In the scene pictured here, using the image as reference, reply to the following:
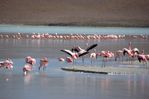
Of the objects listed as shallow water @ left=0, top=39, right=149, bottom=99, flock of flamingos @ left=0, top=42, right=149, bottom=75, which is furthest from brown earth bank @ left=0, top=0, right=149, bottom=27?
shallow water @ left=0, top=39, right=149, bottom=99

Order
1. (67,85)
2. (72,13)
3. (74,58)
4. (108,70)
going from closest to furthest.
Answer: (67,85), (108,70), (74,58), (72,13)

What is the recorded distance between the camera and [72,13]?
3497 inches

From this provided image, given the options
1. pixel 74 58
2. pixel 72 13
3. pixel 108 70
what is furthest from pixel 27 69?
pixel 72 13

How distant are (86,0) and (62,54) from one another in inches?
2740

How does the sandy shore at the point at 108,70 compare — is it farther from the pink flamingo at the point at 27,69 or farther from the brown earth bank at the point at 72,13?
the brown earth bank at the point at 72,13

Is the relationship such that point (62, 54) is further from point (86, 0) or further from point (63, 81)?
point (86, 0)

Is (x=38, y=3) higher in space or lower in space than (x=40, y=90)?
higher

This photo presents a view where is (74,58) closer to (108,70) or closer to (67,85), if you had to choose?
(108,70)

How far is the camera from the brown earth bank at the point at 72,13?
88.1m

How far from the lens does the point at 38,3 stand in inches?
3649

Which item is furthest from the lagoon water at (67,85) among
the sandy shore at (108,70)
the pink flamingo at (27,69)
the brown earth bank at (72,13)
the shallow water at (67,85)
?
the brown earth bank at (72,13)

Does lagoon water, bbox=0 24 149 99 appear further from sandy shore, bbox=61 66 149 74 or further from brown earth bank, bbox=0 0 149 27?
brown earth bank, bbox=0 0 149 27

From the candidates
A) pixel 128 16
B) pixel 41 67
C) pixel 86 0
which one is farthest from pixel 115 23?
pixel 41 67

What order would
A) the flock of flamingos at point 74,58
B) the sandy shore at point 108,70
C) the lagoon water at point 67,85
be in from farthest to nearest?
the flock of flamingos at point 74,58 < the sandy shore at point 108,70 < the lagoon water at point 67,85
